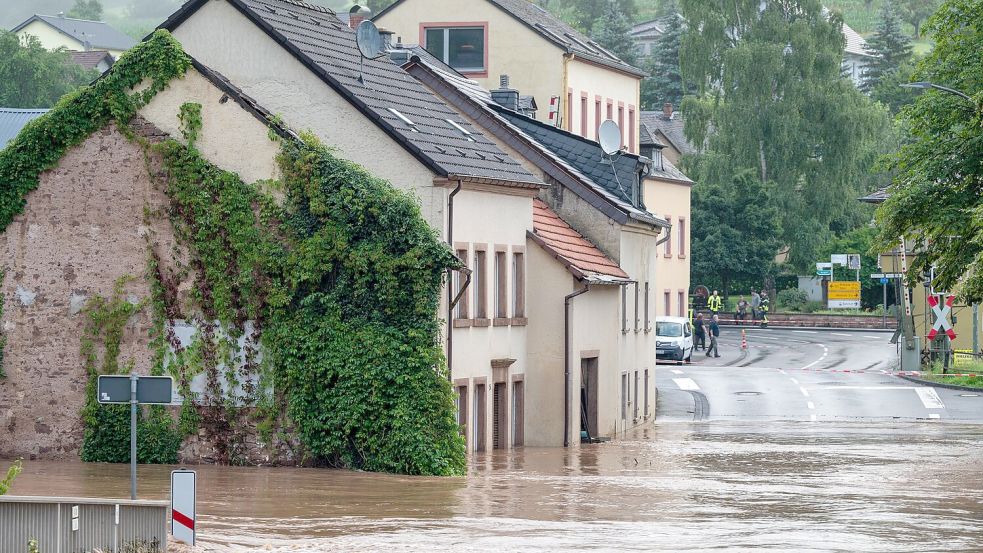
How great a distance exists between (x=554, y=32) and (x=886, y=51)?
257 ft

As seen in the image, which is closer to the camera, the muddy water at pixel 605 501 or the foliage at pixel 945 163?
the muddy water at pixel 605 501

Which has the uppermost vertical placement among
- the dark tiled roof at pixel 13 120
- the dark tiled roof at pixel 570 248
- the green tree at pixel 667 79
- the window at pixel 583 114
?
the green tree at pixel 667 79

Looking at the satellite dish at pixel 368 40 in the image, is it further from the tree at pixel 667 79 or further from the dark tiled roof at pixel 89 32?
the dark tiled roof at pixel 89 32

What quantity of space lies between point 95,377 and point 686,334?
38.1m

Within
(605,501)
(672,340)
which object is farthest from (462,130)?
(672,340)

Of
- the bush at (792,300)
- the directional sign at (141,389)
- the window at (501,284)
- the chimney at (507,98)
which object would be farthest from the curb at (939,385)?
the directional sign at (141,389)

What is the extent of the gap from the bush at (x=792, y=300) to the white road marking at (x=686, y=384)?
1301 inches

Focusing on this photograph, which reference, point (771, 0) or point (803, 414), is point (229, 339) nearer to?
point (803, 414)

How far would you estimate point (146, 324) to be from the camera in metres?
29.0

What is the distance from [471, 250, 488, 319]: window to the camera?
32.0 metres

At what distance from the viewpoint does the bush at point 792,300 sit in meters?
87.5

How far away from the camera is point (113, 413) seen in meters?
28.7

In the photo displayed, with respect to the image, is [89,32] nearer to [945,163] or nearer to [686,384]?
[686,384]

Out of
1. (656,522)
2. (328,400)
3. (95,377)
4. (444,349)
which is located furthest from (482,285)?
(656,522)
